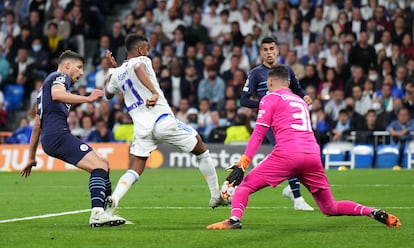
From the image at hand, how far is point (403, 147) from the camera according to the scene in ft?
87.2

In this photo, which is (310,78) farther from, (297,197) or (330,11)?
(297,197)

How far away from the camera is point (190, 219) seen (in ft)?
42.6

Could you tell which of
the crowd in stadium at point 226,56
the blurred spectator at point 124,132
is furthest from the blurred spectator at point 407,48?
the blurred spectator at point 124,132

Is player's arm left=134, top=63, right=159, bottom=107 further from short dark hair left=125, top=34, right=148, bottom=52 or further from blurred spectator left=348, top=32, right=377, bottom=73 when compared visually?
blurred spectator left=348, top=32, right=377, bottom=73

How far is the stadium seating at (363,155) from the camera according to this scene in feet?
88.4

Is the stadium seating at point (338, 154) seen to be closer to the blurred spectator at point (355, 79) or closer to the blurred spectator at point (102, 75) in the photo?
the blurred spectator at point (355, 79)

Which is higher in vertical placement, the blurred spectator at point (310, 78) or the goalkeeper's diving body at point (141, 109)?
the blurred spectator at point (310, 78)

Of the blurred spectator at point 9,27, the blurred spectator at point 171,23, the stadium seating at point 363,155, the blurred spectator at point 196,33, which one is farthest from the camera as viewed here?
the blurred spectator at point 9,27

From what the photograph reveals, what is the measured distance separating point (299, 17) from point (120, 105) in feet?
19.1

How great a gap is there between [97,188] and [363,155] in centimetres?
1602

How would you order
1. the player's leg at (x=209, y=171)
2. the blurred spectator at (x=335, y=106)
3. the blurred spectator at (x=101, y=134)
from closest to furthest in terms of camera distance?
the player's leg at (x=209, y=171), the blurred spectator at (x=335, y=106), the blurred spectator at (x=101, y=134)

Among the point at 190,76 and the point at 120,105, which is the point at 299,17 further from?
the point at 120,105

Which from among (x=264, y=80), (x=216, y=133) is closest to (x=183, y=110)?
(x=216, y=133)

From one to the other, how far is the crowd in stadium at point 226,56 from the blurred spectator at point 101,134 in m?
0.03
